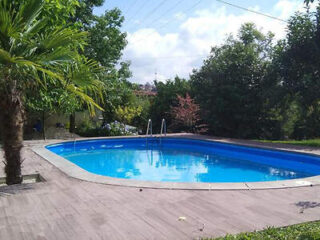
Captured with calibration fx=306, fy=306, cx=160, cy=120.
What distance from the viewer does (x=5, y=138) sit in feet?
17.5

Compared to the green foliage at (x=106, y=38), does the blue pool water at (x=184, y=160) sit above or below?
below

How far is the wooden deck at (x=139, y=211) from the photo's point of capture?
141 inches

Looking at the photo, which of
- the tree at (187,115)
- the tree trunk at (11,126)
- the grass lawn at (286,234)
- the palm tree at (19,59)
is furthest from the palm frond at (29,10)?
the tree at (187,115)

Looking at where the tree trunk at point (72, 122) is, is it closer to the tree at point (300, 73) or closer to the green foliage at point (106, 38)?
the green foliage at point (106, 38)

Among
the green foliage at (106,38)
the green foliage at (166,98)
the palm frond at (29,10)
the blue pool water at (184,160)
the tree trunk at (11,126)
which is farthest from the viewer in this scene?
the green foliage at (166,98)

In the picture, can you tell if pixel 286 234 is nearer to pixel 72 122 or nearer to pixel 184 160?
pixel 184 160

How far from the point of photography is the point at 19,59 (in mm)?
4855

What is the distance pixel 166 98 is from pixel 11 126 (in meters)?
13.9

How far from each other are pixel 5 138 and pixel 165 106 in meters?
13.9

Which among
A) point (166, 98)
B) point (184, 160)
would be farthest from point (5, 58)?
point (166, 98)

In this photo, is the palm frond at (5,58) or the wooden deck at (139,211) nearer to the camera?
the wooden deck at (139,211)

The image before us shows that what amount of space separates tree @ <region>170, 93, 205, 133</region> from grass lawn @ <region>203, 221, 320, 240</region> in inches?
508

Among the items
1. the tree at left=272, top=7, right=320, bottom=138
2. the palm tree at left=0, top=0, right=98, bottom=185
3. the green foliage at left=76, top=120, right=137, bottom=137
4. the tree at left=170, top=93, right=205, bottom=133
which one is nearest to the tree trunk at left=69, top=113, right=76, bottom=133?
the green foliage at left=76, top=120, right=137, bottom=137

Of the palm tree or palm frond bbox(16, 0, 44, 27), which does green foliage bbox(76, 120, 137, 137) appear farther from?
palm frond bbox(16, 0, 44, 27)
